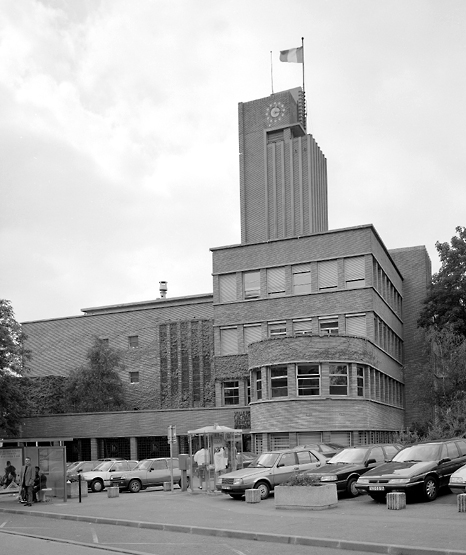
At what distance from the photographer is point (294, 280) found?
51.5 metres

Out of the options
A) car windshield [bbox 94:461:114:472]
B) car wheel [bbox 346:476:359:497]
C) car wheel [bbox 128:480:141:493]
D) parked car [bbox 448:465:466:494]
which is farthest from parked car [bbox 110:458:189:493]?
parked car [bbox 448:465:466:494]

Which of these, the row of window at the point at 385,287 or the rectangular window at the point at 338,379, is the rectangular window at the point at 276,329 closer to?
the row of window at the point at 385,287

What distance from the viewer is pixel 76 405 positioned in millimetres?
61594

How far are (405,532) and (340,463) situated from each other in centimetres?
1054

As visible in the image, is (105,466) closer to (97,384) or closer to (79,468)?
(79,468)

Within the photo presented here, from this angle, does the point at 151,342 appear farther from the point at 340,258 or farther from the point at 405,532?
the point at 405,532

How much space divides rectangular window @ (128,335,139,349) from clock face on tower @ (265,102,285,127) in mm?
48615

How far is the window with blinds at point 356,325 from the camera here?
162ft

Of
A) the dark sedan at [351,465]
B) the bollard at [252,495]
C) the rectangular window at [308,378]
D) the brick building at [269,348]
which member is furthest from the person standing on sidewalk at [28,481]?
the rectangular window at [308,378]

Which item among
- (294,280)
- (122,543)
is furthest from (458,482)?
(294,280)

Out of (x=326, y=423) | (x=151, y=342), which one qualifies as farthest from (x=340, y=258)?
(x=151, y=342)

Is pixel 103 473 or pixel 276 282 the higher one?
pixel 276 282

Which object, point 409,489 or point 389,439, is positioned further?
point 389,439

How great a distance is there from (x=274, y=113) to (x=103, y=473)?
74038mm
